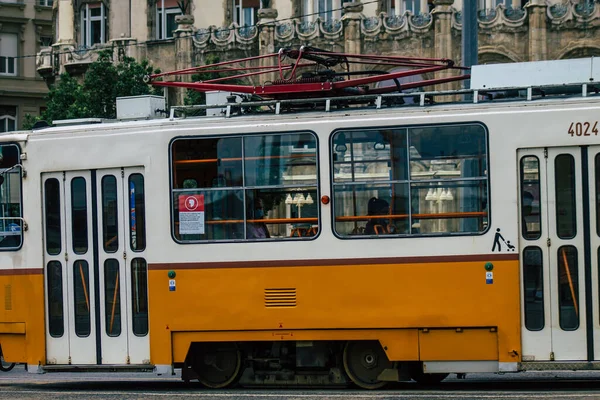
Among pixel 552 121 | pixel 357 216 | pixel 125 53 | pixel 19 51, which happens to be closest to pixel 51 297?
pixel 357 216

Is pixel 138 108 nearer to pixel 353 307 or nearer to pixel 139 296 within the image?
pixel 139 296

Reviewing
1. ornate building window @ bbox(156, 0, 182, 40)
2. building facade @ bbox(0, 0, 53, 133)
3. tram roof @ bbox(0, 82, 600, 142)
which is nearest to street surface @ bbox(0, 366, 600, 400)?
tram roof @ bbox(0, 82, 600, 142)

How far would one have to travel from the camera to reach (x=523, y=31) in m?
39.5

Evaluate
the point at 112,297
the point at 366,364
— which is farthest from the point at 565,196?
the point at 112,297

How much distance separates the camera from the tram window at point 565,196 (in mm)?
13430

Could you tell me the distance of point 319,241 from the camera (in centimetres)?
1402

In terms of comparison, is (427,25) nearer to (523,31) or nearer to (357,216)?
(523,31)

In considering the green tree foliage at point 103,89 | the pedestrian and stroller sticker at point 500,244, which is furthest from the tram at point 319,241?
the green tree foliage at point 103,89

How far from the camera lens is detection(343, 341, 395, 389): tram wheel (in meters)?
14.1

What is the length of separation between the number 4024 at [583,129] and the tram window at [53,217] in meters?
6.04

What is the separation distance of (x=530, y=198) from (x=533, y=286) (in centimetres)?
94

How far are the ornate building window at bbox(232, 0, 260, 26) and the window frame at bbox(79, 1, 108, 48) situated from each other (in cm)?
565

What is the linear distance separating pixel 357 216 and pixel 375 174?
509 mm

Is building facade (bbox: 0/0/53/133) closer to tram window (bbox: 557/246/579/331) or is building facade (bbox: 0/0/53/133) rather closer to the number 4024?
the number 4024
